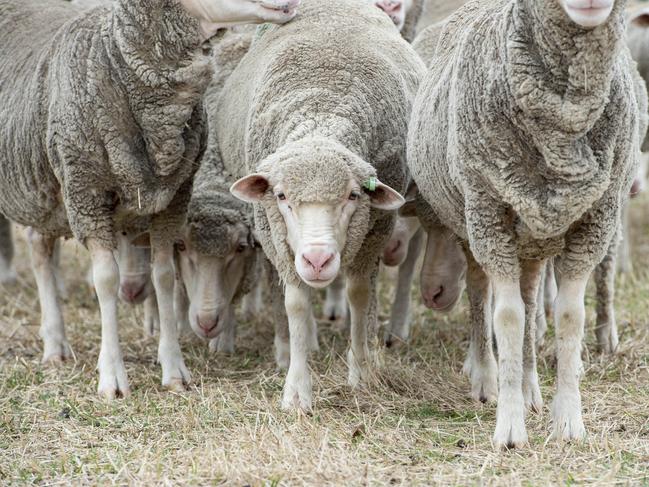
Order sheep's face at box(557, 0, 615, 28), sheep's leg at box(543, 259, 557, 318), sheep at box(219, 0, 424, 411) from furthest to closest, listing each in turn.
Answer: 1. sheep's leg at box(543, 259, 557, 318)
2. sheep at box(219, 0, 424, 411)
3. sheep's face at box(557, 0, 615, 28)

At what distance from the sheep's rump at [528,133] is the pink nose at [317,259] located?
1.71 ft

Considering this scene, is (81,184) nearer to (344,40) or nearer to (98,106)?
(98,106)

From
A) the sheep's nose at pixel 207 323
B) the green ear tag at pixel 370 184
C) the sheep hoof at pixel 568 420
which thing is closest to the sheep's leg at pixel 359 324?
the green ear tag at pixel 370 184

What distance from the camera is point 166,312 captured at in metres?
5.41

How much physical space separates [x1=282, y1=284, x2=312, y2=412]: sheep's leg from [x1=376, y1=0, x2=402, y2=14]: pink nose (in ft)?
5.96

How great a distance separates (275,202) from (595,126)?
1.26 metres

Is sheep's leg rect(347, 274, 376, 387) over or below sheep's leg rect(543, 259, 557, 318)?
over

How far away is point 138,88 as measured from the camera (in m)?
4.95

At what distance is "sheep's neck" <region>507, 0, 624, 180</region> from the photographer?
364 centimetres

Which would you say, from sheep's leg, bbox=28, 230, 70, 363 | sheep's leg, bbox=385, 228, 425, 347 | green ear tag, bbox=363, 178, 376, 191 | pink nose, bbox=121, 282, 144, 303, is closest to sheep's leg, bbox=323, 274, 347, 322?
sheep's leg, bbox=385, 228, 425, 347

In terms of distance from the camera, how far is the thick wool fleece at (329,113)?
4363 mm

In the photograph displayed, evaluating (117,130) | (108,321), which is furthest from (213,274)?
(117,130)

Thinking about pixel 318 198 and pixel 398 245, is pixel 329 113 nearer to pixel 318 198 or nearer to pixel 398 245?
→ pixel 318 198

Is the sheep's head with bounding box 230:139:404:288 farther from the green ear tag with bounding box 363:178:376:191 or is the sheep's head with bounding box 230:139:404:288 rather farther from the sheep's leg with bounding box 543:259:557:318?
the sheep's leg with bounding box 543:259:557:318
